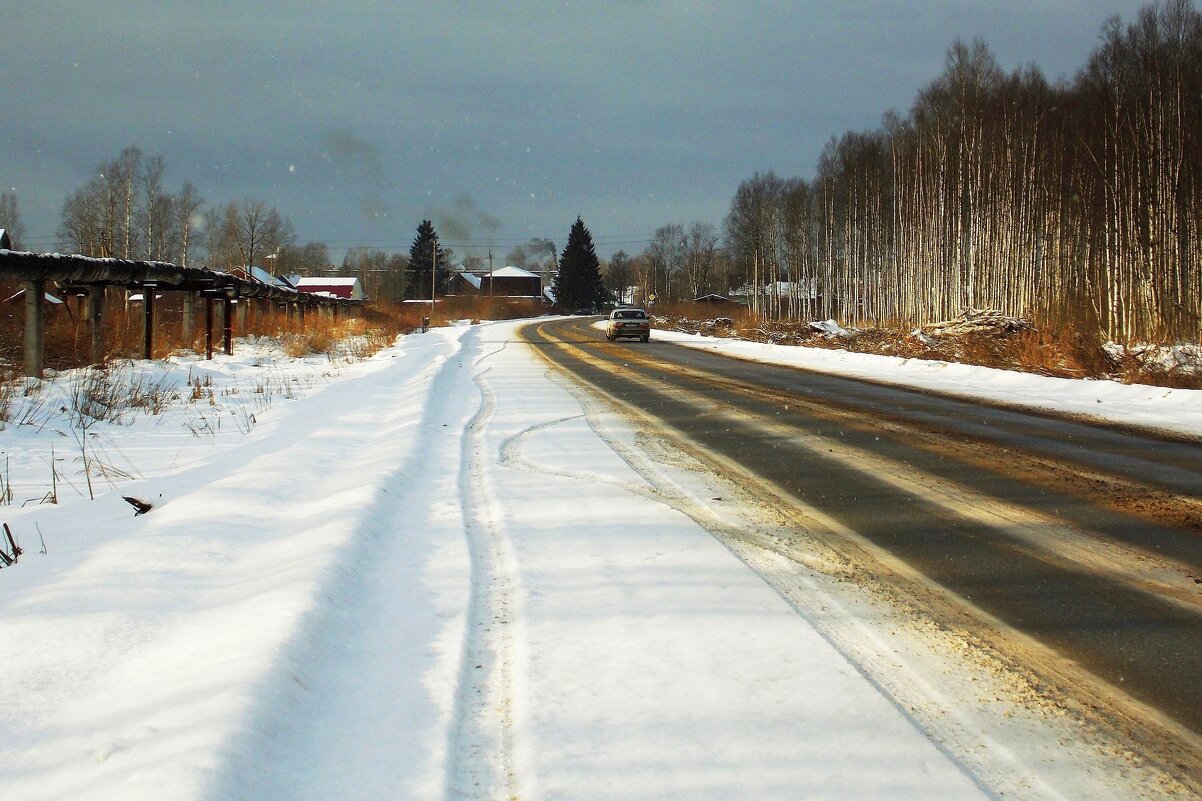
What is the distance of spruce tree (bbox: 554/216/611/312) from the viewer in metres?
114

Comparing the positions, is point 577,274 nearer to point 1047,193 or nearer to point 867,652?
point 1047,193

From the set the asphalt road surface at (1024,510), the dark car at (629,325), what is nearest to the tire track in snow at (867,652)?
the asphalt road surface at (1024,510)

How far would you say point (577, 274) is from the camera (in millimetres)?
113875

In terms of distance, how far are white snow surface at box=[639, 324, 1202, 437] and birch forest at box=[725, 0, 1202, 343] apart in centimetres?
423

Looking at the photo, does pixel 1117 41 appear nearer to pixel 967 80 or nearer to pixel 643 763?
pixel 967 80

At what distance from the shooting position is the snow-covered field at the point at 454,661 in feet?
8.08

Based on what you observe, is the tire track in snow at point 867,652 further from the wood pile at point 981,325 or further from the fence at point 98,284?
the wood pile at point 981,325

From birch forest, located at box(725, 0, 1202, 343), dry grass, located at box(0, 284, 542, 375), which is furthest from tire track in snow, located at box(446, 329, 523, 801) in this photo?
birch forest, located at box(725, 0, 1202, 343)

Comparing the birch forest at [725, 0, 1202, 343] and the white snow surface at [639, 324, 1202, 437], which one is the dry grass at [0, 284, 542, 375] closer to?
the white snow surface at [639, 324, 1202, 437]

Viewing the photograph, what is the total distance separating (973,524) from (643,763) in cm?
379

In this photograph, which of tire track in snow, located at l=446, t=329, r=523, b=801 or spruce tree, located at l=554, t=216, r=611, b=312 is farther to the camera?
spruce tree, located at l=554, t=216, r=611, b=312

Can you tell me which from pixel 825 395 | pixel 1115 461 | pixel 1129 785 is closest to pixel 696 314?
pixel 825 395

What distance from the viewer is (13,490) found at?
6410 millimetres

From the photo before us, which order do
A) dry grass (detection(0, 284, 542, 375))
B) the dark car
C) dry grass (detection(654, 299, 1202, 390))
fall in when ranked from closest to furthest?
dry grass (detection(654, 299, 1202, 390)), dry grass (detection(0, 284, 542, 375)), the dark car
